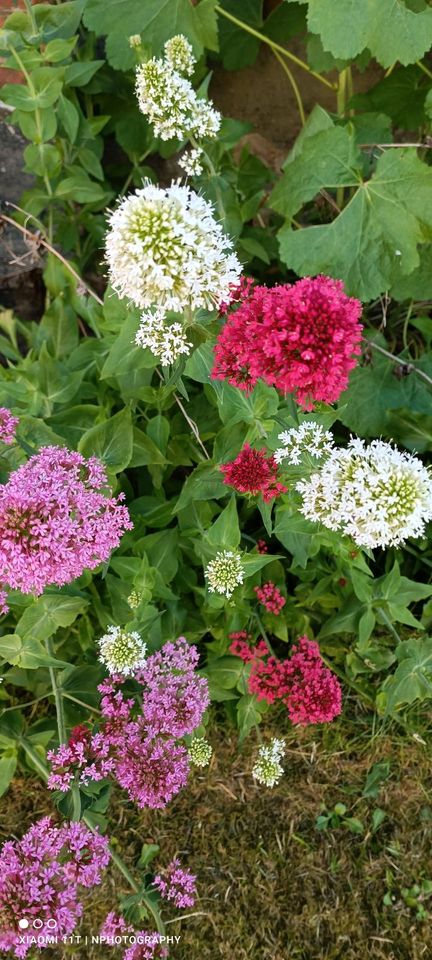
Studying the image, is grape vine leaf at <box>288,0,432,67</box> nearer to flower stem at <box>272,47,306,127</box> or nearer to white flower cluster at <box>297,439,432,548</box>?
flower stem at <box>272,47,306,127</box>

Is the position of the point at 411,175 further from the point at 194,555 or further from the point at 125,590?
the point at 125,590

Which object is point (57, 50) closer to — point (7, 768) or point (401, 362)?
point (401, 362)

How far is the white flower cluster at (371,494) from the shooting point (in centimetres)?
159

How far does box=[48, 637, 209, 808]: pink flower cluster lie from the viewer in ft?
6.13

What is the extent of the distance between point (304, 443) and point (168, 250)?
585 millimetres

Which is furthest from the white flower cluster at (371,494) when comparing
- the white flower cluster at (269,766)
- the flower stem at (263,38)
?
the flower stem at (263,38)

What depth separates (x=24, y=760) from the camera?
2559 mm

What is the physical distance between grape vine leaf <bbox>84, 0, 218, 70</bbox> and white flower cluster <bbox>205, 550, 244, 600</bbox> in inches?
70.1

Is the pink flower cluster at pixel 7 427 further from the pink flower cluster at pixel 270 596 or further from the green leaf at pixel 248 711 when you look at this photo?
the green leaf at pixel 248 711

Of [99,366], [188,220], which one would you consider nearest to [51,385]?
[99,366]

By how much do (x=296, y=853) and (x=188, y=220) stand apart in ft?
7.79

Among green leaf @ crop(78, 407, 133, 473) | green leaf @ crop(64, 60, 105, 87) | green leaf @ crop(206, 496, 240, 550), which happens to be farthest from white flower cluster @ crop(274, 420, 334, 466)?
green leaf @ crop(64, 60, 105, 87)

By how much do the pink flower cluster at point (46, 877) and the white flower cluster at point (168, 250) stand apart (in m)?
1.30

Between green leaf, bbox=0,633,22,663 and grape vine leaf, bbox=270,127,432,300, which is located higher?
grape vine leaf, bbox=270,127,432,300
